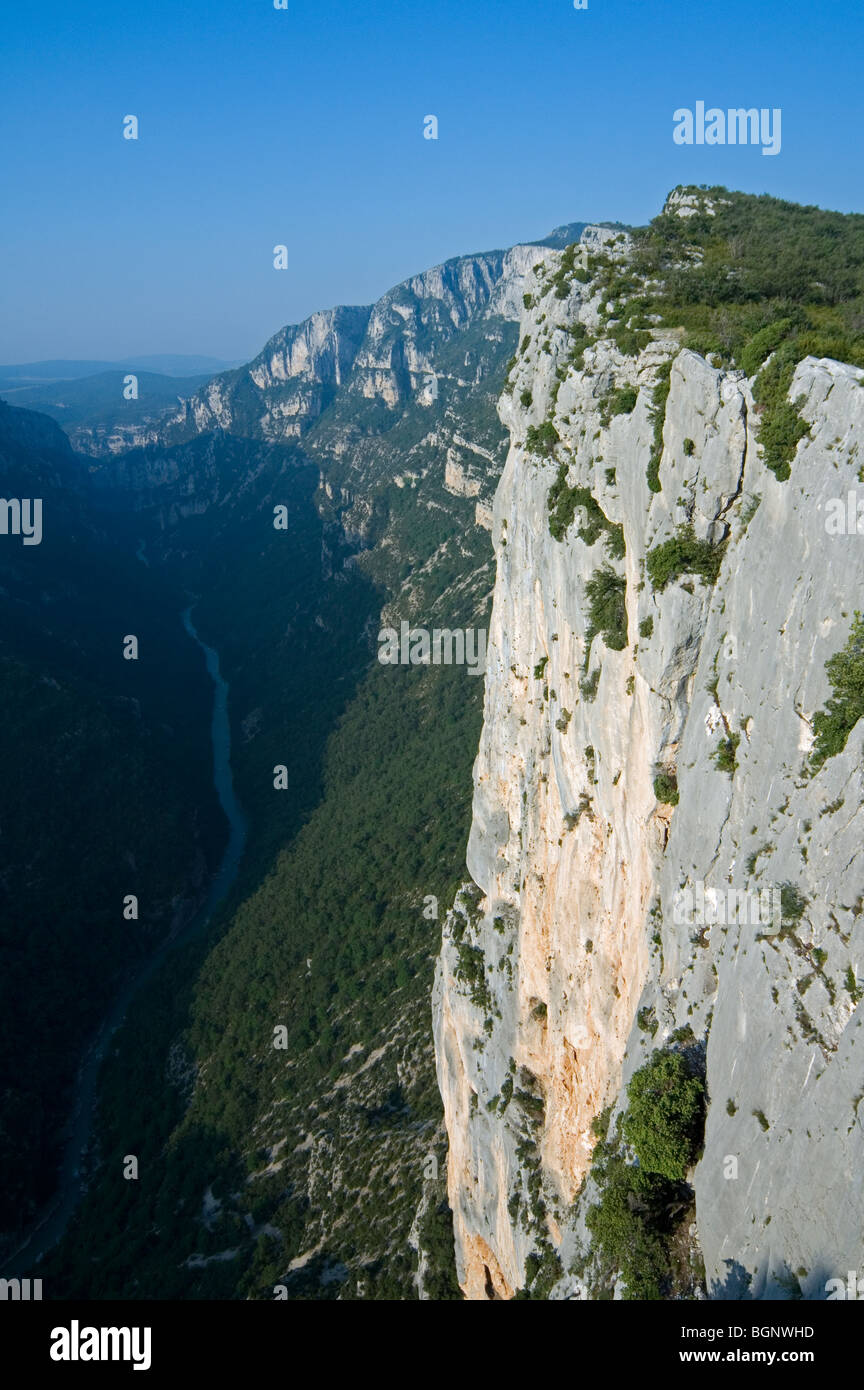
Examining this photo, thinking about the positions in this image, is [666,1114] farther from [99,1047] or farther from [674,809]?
[99,1047]

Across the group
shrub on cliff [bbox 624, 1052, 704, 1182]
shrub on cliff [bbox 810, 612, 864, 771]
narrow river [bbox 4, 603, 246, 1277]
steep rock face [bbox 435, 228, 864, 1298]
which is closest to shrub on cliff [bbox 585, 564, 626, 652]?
steep rock face [bbox 435, 228, 864, 1298]

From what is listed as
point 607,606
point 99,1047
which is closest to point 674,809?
point 607,606

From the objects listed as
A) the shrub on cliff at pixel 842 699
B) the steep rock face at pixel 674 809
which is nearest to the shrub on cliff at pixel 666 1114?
the steep rock face at pixel 674 809

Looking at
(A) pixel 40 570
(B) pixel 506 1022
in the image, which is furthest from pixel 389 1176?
(A) pixel 40 570

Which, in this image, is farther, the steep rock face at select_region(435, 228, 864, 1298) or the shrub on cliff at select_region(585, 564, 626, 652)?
the shrub on cliff at select_region(585, 564, 626, 652)

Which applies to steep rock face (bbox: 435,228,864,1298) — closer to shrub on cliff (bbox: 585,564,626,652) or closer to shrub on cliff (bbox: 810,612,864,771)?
shrub on cliff (bbox: 585,564,626,652)
